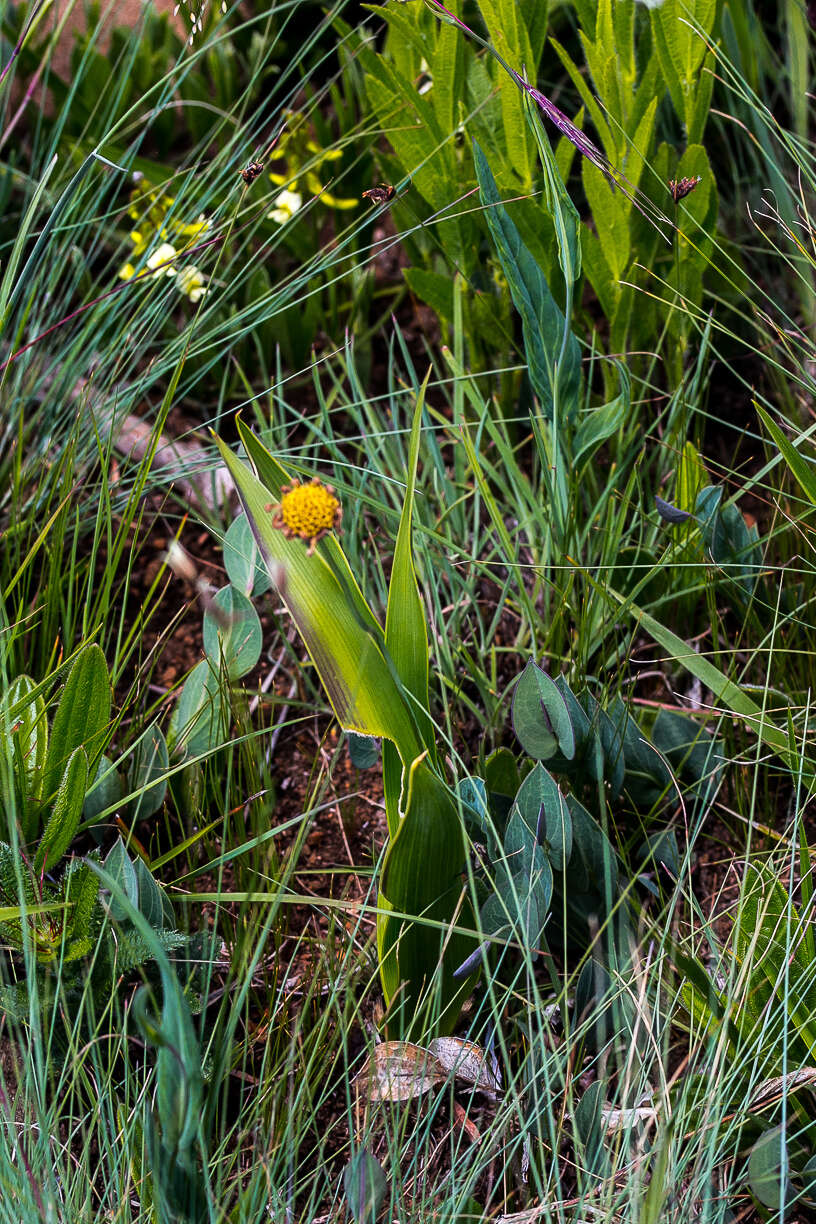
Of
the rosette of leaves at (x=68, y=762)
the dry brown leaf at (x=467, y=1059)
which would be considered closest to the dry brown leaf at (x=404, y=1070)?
the dry brown leaf at (x=467, y=1059)

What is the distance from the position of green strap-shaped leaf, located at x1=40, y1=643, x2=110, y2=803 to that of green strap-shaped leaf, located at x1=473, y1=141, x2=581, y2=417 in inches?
18.1

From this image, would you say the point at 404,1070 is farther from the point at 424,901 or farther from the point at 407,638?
the point at 407,638

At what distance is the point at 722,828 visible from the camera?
3.56ft

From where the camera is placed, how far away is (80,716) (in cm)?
91

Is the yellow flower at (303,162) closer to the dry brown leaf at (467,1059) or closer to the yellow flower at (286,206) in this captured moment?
the yellow flower at (286,206)

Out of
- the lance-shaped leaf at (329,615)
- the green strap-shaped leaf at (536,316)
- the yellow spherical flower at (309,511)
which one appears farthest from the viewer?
the green strap-shaped leaf at (536,316)

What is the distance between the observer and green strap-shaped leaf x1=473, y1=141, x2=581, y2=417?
0.93m

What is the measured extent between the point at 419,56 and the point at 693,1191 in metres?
1.20

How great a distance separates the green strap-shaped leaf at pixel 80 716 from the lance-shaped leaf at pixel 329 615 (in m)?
0.23

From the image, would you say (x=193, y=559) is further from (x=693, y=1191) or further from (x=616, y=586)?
(x=693, y=1191)

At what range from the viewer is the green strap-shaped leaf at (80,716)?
89cm

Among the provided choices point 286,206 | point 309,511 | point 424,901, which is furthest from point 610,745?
point 286,206

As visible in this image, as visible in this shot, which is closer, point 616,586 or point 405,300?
point 616,586

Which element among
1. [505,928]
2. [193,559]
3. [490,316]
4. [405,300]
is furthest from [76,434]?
[405,300]
